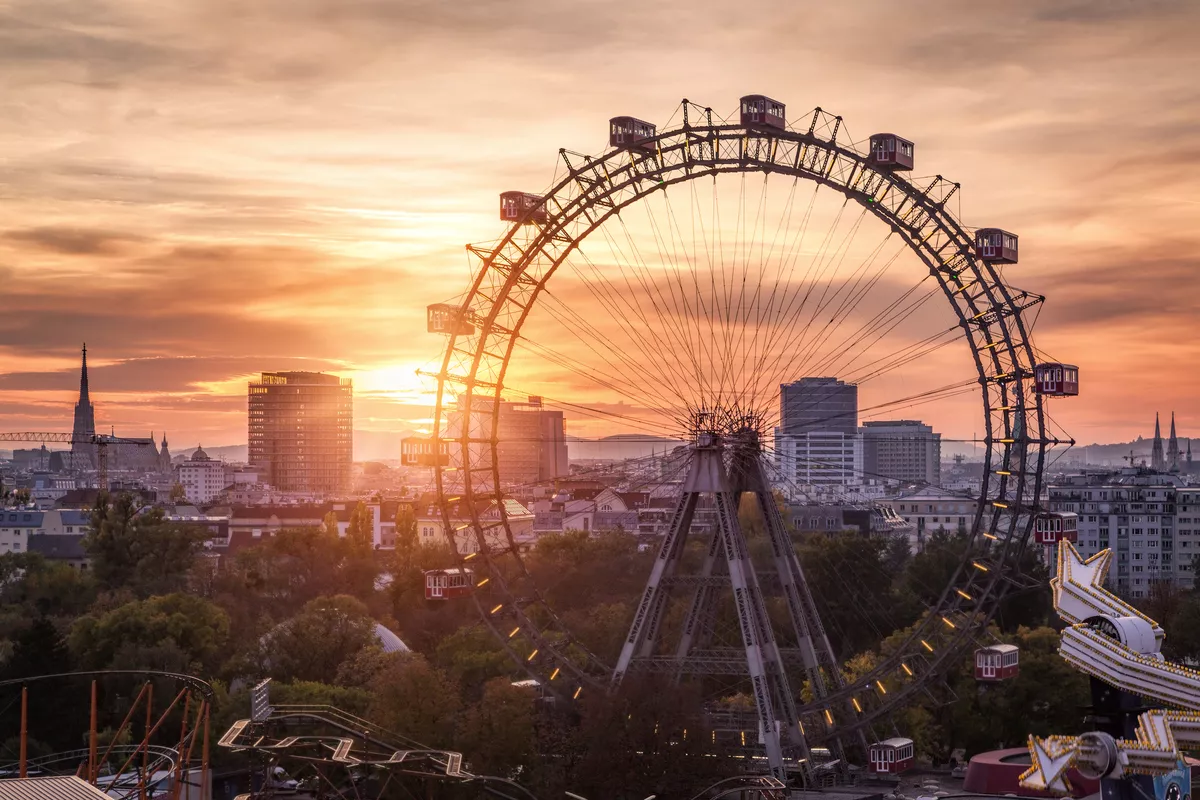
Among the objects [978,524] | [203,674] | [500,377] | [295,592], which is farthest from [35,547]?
[978,524]

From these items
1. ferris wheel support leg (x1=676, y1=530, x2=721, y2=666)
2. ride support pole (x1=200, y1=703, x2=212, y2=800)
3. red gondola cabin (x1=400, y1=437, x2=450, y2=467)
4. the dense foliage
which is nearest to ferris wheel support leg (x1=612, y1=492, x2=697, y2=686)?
ferris wheel support leg (x1=676, y1=530, x2=721, y2=666)

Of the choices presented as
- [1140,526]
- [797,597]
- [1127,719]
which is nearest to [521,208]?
[797,597]

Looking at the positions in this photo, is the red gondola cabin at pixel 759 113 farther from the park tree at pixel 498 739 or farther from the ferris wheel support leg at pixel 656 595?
the park tree at pixel 498 739

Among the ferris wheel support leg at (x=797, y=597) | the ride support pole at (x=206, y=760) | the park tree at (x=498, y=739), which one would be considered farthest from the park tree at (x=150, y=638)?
the ride support pole at (x=206, y=760)

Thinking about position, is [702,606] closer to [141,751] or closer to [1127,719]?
[141,751]

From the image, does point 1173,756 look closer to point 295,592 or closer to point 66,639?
point 66,639

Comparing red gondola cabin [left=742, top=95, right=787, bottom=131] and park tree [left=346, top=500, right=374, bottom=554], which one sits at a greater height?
red gondola cabin [left=742, top=95, right=787, bottom=131]

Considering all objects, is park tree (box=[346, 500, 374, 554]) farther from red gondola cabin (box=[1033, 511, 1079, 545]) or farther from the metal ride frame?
red gondola cabin (box=[1033, 511, 1079, 545])
